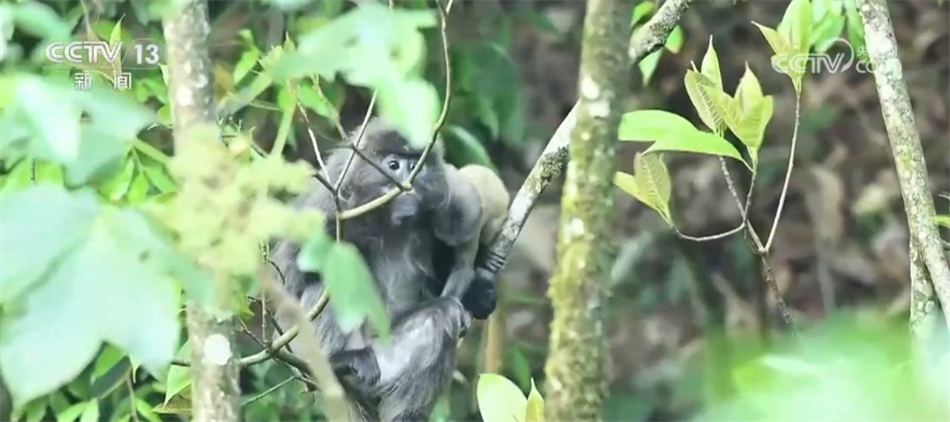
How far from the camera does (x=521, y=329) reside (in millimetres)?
3529

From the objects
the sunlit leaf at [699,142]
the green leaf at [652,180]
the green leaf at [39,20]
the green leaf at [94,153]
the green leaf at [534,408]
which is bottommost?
the green leaf at [534,408]

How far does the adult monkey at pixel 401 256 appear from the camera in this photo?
2074mm

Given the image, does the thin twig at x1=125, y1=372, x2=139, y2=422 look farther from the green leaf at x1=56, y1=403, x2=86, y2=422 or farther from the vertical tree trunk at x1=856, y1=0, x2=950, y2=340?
the vertical tree trunk at x1=856, y1=0, x2=950, y2=340

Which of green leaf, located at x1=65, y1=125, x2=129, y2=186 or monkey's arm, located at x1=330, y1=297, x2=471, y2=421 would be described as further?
monkey's arm, located at x1=330, y1=297, x2=471, y2=421

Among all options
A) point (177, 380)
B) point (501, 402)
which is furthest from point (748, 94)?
point (177, 380)

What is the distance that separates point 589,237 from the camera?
73 centimetres

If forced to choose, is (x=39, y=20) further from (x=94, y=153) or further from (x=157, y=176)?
(x=157, y=176)

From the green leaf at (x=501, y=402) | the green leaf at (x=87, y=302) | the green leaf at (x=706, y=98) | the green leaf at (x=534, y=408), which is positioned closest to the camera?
the green leaf at (x=87, y=302)

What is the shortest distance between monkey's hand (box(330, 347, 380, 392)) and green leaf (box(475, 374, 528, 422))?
0.87m

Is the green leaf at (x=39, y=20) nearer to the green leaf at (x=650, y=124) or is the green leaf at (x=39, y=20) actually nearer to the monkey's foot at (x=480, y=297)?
the green leaf at (x=650, y=124)

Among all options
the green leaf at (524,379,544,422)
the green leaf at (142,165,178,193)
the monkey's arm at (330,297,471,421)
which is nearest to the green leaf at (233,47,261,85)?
the green leaf at (142,165,178,193)

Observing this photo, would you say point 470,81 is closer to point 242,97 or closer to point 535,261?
point 535,261

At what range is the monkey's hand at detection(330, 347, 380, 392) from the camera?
213 cm

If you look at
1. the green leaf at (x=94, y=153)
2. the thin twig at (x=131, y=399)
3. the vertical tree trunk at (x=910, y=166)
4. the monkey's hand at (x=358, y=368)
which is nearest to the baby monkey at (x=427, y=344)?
the monkey's hand at (x=358, y=368)
